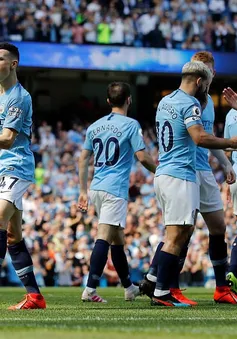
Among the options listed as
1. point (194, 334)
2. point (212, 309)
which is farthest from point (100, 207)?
point (194, 334)

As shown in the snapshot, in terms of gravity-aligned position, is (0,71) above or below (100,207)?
above

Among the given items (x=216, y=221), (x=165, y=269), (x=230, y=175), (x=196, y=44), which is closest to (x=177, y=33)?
(x=196, y=44)

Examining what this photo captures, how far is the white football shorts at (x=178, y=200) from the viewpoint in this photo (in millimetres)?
9242

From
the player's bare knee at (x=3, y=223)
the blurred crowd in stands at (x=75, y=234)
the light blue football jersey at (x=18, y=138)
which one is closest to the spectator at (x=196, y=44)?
the blurred crowd in stands at (x=75, y=234)

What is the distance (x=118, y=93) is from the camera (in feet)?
35.2

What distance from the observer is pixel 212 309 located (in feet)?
30.0

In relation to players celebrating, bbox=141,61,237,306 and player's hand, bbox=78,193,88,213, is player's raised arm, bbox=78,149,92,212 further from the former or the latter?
players celebrating, bbox=141,61,237,306

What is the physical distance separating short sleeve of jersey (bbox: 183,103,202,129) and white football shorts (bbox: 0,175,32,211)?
1571 mm

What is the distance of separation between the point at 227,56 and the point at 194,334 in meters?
24.4

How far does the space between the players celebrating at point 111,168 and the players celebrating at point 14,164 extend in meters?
1.37

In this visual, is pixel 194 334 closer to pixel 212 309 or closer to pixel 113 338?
pixel 113 338

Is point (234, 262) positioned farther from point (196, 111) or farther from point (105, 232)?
point (196, 111)

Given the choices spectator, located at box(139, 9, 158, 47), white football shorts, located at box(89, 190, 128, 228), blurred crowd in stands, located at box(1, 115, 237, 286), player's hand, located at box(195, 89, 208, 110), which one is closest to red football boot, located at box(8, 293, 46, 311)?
white football shorts, located at box(89, 190, 128, 228)

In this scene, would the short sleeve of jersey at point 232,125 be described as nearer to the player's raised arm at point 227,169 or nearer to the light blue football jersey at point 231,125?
the light blue football jersey at point 231,125
